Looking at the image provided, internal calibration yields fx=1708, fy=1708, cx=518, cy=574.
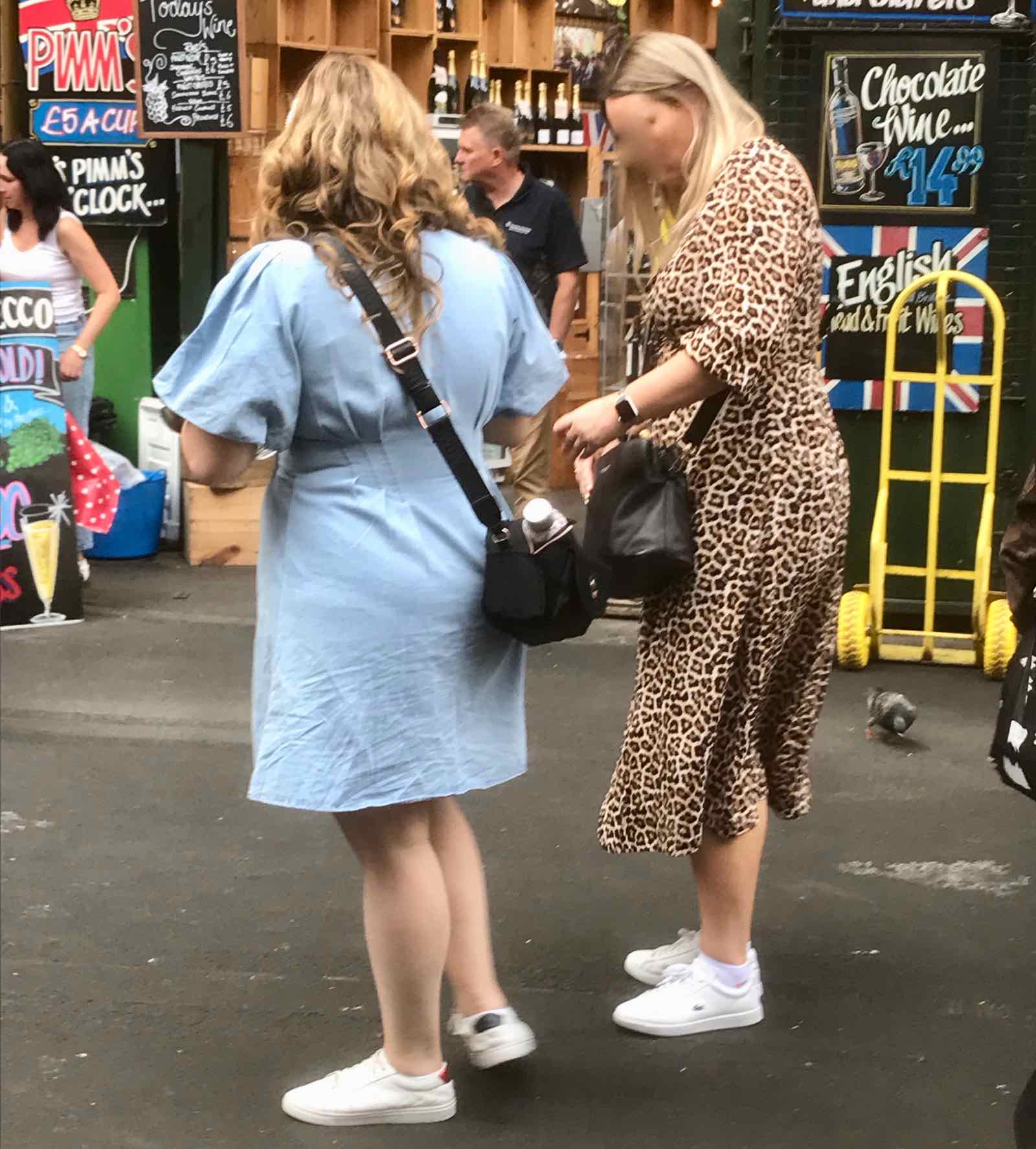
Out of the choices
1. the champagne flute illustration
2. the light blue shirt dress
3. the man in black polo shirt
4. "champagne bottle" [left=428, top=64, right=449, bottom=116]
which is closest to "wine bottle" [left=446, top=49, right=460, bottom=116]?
"champagne bottle" [left=428, top=64, right=449, bottom=116]

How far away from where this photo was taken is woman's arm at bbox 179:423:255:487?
2.63 metres

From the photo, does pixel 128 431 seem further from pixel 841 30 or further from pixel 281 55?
pixel 841 30

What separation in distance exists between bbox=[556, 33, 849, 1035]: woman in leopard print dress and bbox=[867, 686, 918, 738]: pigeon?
2.11m

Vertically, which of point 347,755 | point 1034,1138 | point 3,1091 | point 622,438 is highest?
point 622,438

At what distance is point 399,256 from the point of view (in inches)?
104

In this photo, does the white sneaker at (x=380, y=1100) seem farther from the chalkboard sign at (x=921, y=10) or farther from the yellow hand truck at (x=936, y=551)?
the chalkboard sign at (x=921, y=10)

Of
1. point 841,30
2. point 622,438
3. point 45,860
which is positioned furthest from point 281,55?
point 622,438

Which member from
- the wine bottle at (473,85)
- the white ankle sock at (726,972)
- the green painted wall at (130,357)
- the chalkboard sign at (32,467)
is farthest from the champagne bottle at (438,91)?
the white ankle sock at (726,972)

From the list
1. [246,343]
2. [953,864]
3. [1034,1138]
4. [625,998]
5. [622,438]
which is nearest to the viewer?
[1034,1138]

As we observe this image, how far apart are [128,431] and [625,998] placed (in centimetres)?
643

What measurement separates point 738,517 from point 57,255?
517 centimetres

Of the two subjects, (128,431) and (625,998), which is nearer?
(625,998)

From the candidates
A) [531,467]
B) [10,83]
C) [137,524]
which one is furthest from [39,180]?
[10,83]

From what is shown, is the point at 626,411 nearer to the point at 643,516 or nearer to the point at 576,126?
the point at 643,516
